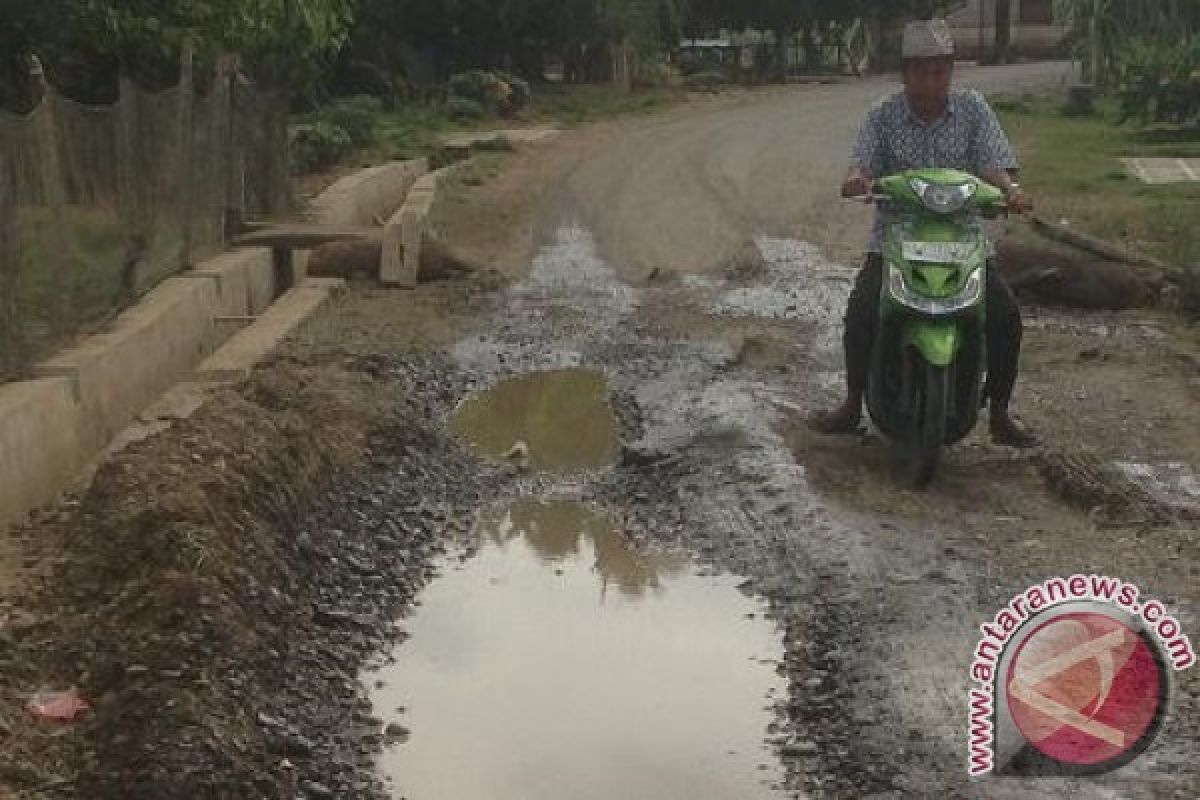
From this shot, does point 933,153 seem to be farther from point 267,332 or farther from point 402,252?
point 402,252

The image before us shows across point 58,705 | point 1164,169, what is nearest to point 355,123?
point 1164,169

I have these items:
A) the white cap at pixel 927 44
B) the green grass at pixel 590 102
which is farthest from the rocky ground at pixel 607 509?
the green grass at pixel 590 102

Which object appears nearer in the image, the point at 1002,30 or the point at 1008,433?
the point at 1008,433

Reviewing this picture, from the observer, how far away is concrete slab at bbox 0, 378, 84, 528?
624 cm

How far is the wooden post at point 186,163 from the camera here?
400 inches

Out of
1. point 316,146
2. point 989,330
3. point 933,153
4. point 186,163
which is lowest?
point 316,146

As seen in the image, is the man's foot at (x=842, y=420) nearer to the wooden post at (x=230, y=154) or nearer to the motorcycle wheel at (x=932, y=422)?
the motorcycle wheel at (x=932, y=422)

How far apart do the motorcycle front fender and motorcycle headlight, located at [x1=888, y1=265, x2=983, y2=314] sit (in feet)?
0.22

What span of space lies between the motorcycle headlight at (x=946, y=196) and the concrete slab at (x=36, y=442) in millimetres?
3510

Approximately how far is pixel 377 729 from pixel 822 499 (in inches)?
90.6

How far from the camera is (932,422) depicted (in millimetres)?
6570

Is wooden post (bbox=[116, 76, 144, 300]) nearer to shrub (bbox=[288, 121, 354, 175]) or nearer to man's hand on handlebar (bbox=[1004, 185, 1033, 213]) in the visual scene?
man's hand on handlebar (bbox=[1004, 185, 1033, 213])

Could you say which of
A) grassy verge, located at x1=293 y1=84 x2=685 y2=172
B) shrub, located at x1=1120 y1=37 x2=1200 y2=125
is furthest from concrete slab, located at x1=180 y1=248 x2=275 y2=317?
shrub, located at x1=1120 y1=37 x2=1200 y2=125
